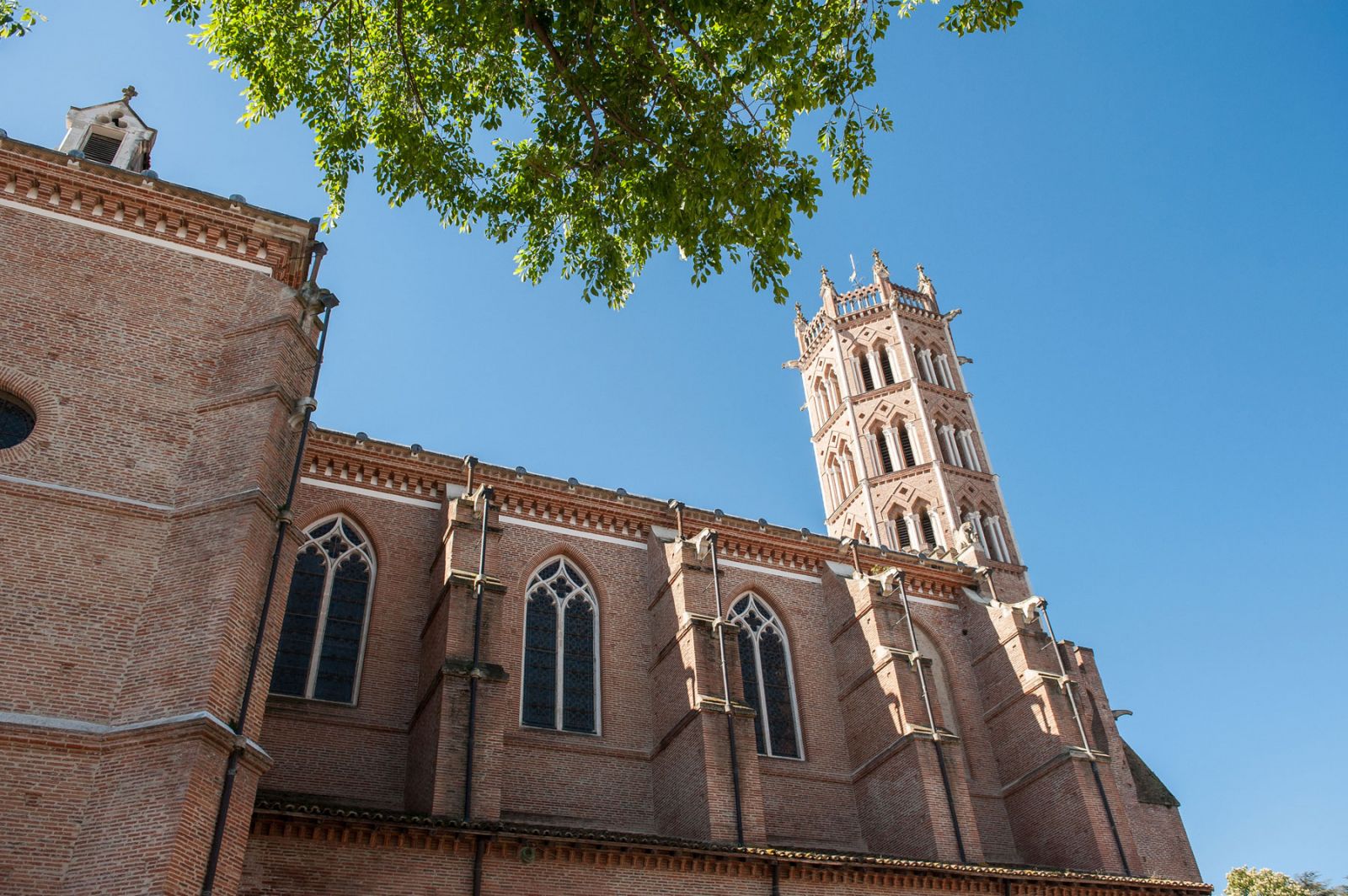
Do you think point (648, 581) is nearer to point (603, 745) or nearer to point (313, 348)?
point (603, 745)

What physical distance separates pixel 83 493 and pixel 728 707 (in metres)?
10.4

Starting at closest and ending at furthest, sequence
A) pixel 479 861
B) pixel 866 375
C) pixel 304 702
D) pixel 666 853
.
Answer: pixel 479 861, pixel 666 853, pixel 304 702, pixel 866 375

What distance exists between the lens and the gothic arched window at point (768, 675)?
67.5 feet

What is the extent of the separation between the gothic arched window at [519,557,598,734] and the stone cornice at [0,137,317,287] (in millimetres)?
7421

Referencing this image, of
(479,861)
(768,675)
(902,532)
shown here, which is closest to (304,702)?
(479,861)

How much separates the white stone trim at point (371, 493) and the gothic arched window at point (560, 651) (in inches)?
96.6

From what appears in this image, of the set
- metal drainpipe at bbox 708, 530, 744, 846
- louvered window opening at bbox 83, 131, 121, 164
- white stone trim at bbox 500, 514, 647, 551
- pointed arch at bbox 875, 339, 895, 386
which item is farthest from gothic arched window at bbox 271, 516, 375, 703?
pointed arch at bbox 875, 339, 895, 386

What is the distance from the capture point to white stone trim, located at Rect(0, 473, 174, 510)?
12.3 metres

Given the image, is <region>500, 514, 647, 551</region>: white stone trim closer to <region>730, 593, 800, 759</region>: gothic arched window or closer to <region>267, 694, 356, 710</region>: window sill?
<region>730, 593, 800, 759</region>: gothic arched window

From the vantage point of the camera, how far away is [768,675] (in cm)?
2145

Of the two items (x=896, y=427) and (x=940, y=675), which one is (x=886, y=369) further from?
(x=940, y=675)

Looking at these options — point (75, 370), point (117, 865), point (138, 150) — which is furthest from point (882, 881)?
point (138, 150)

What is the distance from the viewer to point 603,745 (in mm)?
18531

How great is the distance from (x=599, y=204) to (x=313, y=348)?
5.23 metres
